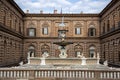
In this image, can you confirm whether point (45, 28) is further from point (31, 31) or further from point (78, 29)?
point (78, 29)

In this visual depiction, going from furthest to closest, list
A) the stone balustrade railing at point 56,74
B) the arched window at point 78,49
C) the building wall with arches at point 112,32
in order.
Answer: the arched window at point 78,49 < the building wall with arches at point 112,32 < the stone balustrade railing at point 56,74

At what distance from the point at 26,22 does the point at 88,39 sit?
46.5 ft

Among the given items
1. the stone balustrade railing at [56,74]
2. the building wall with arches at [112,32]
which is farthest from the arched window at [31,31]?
the stone balustrade railing at [56,74]

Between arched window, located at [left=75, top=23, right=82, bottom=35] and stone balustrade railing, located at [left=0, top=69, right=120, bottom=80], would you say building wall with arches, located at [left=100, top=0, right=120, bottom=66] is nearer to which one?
arched window, located at [left=75, top=23, right=82, bottom=35]

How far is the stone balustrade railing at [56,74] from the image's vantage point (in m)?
11.5

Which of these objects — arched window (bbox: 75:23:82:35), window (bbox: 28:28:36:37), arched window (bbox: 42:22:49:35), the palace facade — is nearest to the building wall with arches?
the palace facade

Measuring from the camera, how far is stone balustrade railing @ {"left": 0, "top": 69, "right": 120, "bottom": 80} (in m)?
11.5

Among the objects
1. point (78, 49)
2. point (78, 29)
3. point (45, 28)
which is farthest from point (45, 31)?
Result: point (78, 49)

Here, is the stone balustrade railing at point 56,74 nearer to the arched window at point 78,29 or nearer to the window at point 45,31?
the window at point 45,31

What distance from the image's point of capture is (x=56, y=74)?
11.7 meters

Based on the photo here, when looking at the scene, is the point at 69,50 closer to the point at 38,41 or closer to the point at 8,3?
the point at 38,41

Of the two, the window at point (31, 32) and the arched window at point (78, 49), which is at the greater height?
the window at point (31, 32)

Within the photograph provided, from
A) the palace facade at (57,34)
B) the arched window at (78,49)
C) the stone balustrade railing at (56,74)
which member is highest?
the palace facade at (57,34)

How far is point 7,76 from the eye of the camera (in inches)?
464
